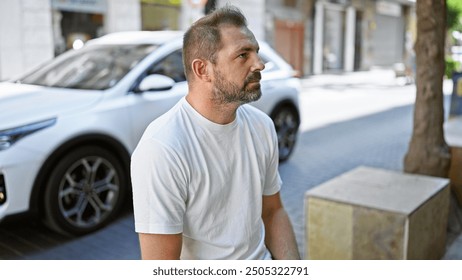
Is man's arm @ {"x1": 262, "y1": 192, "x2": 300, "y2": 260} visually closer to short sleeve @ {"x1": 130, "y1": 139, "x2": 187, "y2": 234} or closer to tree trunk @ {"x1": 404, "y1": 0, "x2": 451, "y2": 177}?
short sleeve @ {"x1": 130, "y1": 139, "x2": 187, "y2": 234}

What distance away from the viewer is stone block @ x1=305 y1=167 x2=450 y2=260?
3201mm

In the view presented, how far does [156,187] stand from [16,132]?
7.98 ft

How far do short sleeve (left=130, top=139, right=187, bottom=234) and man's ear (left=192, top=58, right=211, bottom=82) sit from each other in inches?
10.7

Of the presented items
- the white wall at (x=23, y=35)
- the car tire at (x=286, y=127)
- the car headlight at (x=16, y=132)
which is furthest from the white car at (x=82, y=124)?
the white wall at (x=23, y=35)

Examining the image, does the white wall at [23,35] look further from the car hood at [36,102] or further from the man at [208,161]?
the man at [208,161]

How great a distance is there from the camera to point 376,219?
3.22 meters

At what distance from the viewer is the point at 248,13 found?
20.6 metres

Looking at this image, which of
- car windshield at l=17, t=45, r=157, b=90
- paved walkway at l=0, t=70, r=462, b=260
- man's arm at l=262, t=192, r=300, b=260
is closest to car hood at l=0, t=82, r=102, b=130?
car windshield at l=17, t=45, r=157, b=90

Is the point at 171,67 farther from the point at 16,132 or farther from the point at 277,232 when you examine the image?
the point at 277,232

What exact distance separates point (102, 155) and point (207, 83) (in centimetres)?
271

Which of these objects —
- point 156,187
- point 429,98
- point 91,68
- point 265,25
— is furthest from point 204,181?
point 265,25

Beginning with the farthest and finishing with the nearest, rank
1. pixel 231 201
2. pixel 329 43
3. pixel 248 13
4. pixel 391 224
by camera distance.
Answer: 1. pixel 329 43
2. pixel 248 13
3. pixel 391 224
4. pixel 231 201

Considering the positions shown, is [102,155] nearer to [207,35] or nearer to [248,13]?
[207,35]

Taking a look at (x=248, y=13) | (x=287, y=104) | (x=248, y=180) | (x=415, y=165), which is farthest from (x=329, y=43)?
(x=248, y=180)
